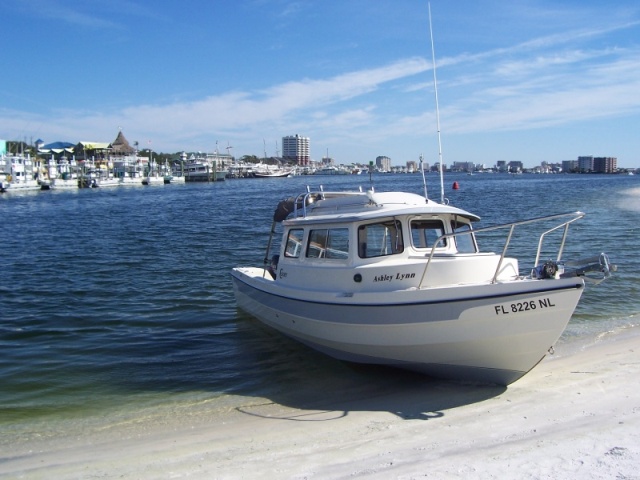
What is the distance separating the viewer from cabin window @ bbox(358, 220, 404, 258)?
10.3m

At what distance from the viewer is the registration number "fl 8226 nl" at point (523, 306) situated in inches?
325

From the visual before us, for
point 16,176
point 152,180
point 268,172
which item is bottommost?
point 152,180

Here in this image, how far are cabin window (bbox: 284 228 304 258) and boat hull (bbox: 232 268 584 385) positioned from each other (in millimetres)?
1542

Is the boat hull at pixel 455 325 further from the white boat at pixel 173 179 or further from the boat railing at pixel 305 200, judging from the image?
the white boat at pixel 173 179

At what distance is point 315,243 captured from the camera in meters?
11.6

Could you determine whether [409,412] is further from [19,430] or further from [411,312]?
[19,430]

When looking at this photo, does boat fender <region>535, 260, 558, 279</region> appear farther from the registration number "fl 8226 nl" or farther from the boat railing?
the boat railing

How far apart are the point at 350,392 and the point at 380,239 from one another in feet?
8.77

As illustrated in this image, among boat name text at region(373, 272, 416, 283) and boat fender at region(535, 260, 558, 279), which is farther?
boat name text at region(373, 272, 416, 283)

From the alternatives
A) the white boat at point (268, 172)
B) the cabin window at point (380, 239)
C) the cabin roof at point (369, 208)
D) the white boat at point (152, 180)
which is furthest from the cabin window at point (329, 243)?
the white boat at point (268, 172)

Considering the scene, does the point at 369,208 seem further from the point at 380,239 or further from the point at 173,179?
the point at 173,179

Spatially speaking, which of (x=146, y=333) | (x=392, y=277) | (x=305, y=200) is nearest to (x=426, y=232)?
Answer: (x=392, y=277)

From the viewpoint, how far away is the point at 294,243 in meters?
12.3

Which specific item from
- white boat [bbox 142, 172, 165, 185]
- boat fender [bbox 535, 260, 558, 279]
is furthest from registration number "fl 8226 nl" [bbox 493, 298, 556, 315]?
white boat [bbox 142, 172, 165, 185]
